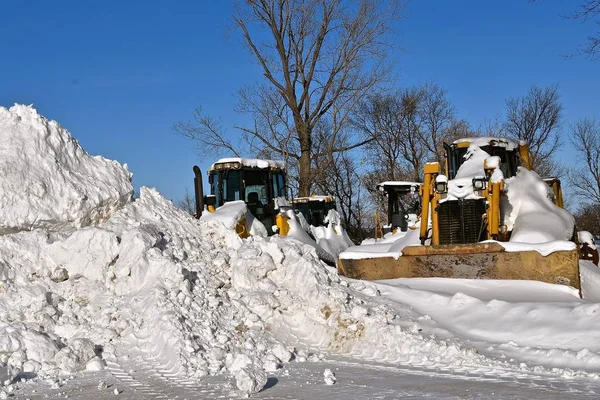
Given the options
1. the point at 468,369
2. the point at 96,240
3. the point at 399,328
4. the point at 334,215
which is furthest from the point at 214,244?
the point at 334,215

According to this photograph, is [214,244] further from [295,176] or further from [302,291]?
[295,176]

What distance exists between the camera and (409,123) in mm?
38094

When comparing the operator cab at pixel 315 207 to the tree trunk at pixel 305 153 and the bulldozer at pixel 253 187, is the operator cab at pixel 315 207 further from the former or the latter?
the bulldozer at pixel 253 187

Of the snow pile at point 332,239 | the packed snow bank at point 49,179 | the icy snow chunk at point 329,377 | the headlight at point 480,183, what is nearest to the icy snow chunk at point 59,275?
the packed snow bank at point 49,179

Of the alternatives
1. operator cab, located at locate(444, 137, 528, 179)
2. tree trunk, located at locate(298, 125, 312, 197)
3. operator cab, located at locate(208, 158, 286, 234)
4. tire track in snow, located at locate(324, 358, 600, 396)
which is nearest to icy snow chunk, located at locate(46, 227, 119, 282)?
tire track in snow, located at locate(324, 358, 600, 396)

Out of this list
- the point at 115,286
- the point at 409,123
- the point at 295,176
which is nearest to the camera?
the point at 115,286

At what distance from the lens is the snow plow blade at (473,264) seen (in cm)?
838

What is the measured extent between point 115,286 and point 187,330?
4.41ft

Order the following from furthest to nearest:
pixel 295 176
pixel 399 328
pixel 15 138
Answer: pixel 295 176 → pixel 15 138 → pixel 399 328

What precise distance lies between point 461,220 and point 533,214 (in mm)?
1059

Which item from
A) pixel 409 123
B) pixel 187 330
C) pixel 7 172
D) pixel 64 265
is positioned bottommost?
pixel 187 330

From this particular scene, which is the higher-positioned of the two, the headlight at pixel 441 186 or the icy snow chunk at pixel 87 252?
the headlight at pixel 441 186

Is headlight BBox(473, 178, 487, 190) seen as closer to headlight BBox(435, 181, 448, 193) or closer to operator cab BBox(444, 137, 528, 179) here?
headlight BBox(435, 181, 448, 193)

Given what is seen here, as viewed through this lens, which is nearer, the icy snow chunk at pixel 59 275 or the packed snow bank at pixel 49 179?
the icy snow chunk at pixel 59 275
